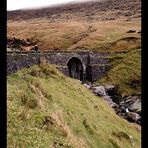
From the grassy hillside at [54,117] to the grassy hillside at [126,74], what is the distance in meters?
27.8

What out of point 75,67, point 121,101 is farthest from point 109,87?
point 75,67

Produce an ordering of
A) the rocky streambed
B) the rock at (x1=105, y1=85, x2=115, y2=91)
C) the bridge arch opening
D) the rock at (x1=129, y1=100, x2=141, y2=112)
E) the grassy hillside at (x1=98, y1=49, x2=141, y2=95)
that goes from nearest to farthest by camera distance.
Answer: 1. the rocky streambed
2. the rock at (x1=129, y1=100, x2=141, y2=112)
3. the rock at (x1=105, y1=85, x2=115, y2=91)
4. the grassy hillside at (x1=98, y1=49, x2=141, y2=95)
5. the bridge arch opening

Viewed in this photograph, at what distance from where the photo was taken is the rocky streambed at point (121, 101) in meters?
48.7

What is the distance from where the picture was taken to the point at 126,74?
71.7 meters

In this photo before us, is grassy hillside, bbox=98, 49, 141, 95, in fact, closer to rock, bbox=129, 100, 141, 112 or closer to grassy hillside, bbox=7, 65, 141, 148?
rock, bbox=129, 100, 141, 112

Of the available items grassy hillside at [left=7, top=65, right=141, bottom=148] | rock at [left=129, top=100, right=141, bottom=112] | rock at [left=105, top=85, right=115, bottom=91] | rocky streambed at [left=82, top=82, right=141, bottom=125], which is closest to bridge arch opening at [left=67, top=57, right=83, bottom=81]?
rock at [left=105, top=85, right=115, bottom=91]

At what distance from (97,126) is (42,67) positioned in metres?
9.99

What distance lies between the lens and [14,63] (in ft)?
145

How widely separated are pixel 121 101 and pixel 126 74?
1216 centimetres

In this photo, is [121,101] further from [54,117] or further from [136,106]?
[54,117]

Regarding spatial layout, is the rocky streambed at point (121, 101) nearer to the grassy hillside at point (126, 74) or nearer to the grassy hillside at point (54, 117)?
the grassy hillside at point (126, 74)

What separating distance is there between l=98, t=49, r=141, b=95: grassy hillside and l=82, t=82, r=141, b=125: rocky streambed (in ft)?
6.26

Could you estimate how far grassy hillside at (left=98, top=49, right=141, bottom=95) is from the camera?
218 feet
